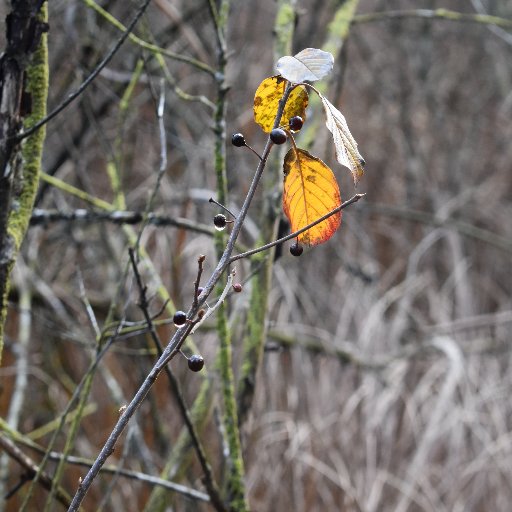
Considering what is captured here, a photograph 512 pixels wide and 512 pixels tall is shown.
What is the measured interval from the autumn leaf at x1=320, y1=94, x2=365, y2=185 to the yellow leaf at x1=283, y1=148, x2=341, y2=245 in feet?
0.24

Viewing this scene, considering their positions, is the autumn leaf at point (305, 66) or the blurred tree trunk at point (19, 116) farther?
the blurred tree trunk at point (19, 116)

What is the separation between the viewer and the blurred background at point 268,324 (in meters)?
2.14

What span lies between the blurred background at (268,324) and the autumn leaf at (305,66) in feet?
2.42

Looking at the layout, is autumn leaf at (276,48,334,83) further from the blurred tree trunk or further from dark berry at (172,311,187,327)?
the blurred tree trunk

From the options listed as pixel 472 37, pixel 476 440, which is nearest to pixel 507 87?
pixel 472 37

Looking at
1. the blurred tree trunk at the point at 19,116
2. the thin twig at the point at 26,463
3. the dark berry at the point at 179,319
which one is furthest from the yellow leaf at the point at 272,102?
the thin twig at the point at 26,463

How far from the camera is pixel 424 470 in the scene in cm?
287

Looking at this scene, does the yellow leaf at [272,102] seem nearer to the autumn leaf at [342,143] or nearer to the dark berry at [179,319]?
the autumn leaf at [342,143]

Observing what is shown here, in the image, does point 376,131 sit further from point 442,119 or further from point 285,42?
point 285,42

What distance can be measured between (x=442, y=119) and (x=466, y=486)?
137 inches

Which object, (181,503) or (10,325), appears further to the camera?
(10,325)

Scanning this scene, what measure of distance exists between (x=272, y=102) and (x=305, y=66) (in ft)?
0.38

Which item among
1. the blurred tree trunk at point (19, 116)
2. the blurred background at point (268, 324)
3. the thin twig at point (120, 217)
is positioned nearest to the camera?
the blurred tree trunk at point (19, 116)

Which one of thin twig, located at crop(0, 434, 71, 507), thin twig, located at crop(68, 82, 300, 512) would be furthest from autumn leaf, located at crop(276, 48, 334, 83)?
thin twig, located at crop(0, 434, 71, 507)
